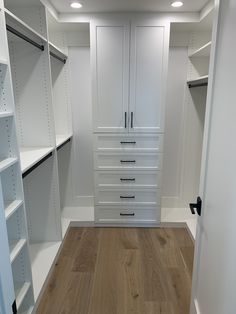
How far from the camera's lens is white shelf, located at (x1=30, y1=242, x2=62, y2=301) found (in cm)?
196

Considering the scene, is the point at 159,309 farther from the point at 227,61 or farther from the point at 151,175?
the point at 227,61

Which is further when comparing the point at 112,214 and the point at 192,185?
the point at 192,185

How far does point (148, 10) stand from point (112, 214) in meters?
2.19

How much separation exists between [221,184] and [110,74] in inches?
72.9

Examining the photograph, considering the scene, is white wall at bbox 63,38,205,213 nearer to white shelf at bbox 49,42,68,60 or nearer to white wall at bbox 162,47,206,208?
white wall at bbox 162,47,206,208

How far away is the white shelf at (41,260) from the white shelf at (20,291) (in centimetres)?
26

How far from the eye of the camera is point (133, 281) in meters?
2.07

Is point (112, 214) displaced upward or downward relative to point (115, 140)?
downward

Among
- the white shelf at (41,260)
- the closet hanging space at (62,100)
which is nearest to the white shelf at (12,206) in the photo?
the white shelf at (41,260)

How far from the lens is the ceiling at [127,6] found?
2143mm

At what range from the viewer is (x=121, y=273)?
2.16 m

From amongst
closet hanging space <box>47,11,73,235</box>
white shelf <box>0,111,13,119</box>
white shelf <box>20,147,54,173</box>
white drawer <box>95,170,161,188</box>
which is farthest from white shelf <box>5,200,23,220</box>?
white drawer <box>95,170,161,188</box>

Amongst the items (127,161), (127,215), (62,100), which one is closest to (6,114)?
(127,161)

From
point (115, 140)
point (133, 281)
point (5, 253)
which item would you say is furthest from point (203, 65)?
point (5, 253)
